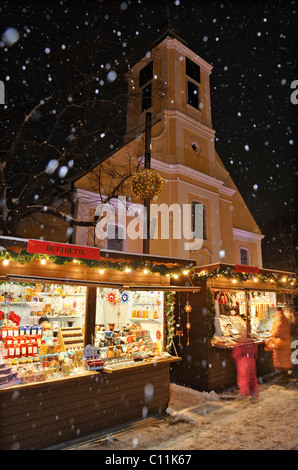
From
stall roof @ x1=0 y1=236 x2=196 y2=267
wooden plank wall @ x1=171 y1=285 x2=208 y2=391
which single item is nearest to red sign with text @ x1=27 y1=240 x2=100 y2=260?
stall roof @ x1=0 y1=236 x2=196 y2=267

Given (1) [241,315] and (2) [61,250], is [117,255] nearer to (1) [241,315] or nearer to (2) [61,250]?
(2) [61,250]

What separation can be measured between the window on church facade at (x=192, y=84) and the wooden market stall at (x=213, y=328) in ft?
48.0

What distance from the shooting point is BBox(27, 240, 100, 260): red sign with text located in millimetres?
5636

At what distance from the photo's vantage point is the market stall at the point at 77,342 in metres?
5.31

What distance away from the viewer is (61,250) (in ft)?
19.5

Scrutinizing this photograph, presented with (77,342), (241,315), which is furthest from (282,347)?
(77,342)

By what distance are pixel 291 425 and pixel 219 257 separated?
13.1m

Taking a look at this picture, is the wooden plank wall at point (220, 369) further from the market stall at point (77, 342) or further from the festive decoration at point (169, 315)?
the market stall at point (77, 342)

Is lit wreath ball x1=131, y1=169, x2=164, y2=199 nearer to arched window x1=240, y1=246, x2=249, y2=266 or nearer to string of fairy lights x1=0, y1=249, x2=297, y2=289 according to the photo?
string of fairy lights x1=0, y1=249, x2=297, y2=289

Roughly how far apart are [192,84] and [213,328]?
17967 millimetres

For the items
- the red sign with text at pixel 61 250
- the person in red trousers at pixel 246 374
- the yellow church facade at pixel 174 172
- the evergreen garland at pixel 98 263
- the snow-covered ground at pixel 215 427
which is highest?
the yellow church facade at pixel 174 172

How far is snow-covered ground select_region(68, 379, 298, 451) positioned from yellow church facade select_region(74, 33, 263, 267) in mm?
8868

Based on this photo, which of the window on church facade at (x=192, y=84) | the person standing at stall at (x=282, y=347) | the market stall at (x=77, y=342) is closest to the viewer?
the market stall at (x=77, y=342)

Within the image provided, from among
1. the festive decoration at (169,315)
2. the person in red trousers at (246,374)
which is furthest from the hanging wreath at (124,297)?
the person in red trousers at (246,374)
